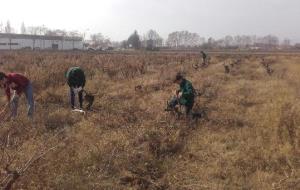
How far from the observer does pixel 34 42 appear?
84.2m

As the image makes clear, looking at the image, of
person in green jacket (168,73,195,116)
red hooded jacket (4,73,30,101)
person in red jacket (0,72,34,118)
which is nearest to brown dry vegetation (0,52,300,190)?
person in red jacket (0,72,34,118)

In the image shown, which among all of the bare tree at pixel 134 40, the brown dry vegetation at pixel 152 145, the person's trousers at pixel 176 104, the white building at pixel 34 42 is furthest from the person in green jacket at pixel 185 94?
the bare tree at pixel 134 40

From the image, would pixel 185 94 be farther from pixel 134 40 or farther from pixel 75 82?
pixel 134 40

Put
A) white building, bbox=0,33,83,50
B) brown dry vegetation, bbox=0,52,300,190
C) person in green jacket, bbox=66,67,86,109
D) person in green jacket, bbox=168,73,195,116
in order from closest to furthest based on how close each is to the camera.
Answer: brown dry vegetation, bbox=0,52,300,190 → person in green jacket, bbox=168,73,195,116 → person in green jacket, bbox=66,67,86,109 → white building, bbox=0,33,83,50

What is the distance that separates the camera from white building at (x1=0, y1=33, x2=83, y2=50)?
78.2 metres

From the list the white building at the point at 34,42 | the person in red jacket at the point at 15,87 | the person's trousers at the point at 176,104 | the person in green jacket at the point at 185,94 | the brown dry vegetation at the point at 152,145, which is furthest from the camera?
the white building at the point at 34,42

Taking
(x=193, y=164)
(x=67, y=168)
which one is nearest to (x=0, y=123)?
(x=67, y=168)

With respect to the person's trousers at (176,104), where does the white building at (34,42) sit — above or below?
above

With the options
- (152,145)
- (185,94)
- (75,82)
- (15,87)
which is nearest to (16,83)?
(15,87)

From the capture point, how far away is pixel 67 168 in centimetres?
646

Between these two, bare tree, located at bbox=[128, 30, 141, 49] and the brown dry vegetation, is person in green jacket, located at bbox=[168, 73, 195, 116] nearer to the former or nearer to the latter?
the brown dry vegetation

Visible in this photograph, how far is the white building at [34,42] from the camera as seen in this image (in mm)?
78250

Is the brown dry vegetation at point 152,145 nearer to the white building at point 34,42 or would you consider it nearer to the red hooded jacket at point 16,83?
the red hooded jacket at point 16,83

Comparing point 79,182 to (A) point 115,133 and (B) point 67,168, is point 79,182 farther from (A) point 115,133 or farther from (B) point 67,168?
(A) point 115,133
